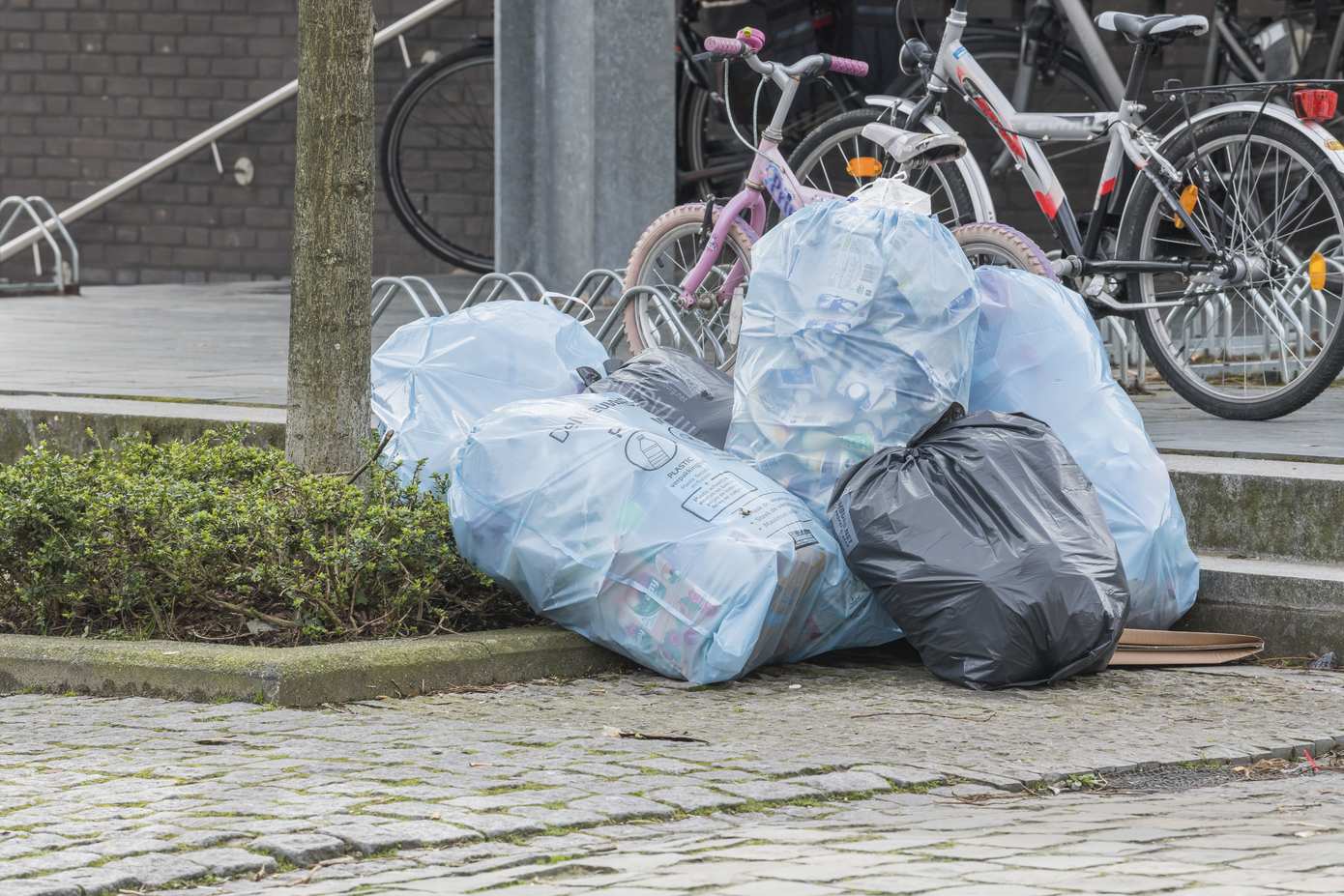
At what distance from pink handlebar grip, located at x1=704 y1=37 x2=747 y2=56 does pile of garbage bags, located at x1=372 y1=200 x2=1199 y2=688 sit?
179 cm

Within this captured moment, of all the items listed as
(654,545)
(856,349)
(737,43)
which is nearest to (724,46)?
(737,43)

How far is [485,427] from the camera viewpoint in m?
5.03

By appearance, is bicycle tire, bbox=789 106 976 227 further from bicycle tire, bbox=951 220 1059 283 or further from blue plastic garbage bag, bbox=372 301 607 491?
blue plastic garbage bag, bbox=372 301 607 491

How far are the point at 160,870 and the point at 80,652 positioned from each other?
1.47 m

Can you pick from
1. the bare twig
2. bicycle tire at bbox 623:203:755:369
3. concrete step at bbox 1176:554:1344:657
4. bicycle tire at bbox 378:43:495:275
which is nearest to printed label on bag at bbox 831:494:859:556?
concrete step at bbox 1176:554:1344:657

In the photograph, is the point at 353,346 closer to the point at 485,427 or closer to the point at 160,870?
the point at 485,427

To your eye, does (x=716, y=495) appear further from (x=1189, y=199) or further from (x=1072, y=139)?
(x=1072, y=139)

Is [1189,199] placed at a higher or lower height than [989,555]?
higher

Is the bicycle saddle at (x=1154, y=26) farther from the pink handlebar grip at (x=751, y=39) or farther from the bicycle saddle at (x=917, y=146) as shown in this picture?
the pink handlebar grip at (x=751, y=39)

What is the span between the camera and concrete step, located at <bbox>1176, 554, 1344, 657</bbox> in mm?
4887

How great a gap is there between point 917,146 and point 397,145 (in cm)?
665

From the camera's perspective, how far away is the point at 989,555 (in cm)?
457

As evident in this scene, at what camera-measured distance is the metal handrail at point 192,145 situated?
13.0m

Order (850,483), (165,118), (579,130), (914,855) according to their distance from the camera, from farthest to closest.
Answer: (165,118)
(579,130)
(850,483)
(914,855)
